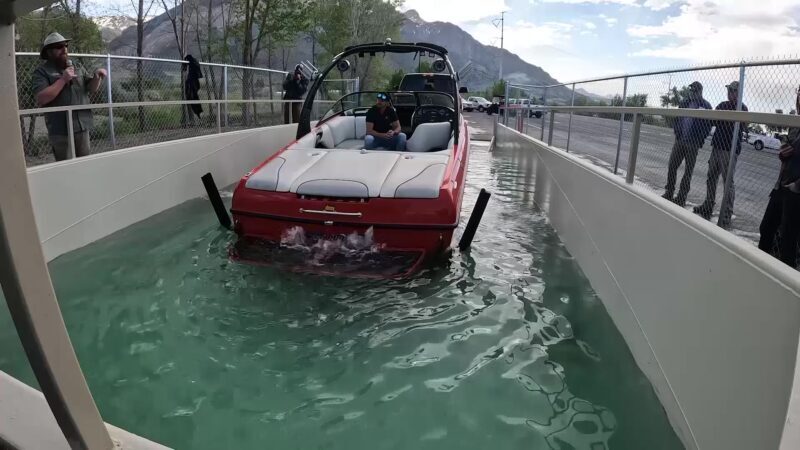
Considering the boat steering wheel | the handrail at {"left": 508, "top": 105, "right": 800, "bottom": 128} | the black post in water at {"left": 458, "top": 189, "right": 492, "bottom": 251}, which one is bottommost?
the black post in water at {"left": 458, "top": 189, "right": 492, "bottom": 251}

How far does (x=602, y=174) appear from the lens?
15.5 ft

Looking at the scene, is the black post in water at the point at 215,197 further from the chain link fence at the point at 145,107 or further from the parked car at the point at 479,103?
the parked car at the point at 479,103

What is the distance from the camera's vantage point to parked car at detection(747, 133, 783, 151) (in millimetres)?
2732

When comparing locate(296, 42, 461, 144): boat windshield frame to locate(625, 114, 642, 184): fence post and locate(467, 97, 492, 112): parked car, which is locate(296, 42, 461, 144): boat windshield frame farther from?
locate(467, 97, 492, 112): parked car

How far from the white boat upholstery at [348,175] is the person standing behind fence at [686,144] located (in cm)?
224

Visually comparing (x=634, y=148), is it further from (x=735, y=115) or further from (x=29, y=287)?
(x=29, y=287)

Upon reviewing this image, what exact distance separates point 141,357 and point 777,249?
3.52 meters

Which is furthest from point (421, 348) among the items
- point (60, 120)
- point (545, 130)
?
point (545, 130)

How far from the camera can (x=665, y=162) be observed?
3840 millimetres

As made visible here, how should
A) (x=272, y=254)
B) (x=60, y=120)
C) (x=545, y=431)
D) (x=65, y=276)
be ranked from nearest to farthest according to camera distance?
(x=545, y=431)
(x=65, y=276)
(x=272, y=254)
(x=60, y=120)

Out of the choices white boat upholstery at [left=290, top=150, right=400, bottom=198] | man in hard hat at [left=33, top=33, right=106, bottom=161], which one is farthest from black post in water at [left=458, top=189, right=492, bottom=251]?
man in hard hat at [left=33, top=33, right=106, bottom=161]

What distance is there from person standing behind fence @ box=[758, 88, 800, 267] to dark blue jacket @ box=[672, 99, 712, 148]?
0.62 meters

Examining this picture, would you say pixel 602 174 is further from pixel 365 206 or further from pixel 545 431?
pixel 545 431

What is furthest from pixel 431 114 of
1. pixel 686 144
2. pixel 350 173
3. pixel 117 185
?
pixel 686 144
